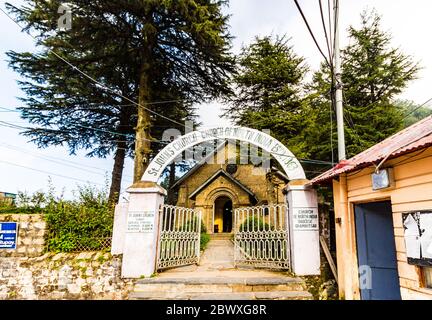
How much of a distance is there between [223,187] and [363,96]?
33.3ft

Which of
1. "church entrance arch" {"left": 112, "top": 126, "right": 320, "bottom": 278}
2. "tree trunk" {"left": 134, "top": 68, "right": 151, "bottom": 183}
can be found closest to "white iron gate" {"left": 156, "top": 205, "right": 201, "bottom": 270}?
"church entrance arch" {"left": 112, "top": 126, "right": 320, "bottom": 278}

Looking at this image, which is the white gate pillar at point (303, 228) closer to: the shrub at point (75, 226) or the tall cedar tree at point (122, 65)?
the shrub at point (75, 226)

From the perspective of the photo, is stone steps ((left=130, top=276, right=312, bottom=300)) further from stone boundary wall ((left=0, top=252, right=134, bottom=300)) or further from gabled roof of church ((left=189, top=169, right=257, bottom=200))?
gabled roof of church ((left=189, top=169, right=257, bottom=200))

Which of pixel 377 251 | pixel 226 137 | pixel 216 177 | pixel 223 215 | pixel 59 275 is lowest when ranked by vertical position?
pixel 59 275

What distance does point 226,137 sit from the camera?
711 cm

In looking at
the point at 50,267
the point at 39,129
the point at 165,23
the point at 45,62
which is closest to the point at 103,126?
the point at 39,129

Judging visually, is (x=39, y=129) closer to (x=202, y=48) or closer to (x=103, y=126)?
(x=103, y=126)

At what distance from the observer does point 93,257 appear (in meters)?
5.91

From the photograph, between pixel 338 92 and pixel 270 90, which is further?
pixel 270 90

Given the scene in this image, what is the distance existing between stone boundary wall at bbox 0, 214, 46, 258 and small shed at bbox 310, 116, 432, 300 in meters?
6.93

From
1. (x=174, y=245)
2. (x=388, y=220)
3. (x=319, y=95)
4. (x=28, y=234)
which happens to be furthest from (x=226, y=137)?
(x=319, y=95)

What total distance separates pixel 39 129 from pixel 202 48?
31.8ft

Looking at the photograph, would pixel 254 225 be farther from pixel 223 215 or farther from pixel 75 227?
pixel 223 215

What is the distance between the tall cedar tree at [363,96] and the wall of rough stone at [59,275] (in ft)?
31.8
